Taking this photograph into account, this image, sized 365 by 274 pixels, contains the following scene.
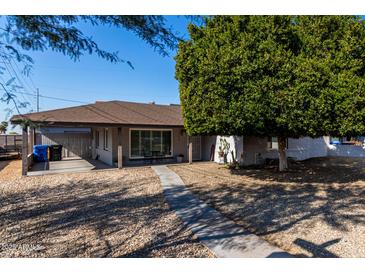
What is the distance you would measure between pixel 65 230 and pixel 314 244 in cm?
456

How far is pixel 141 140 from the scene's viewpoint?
46.5 feet

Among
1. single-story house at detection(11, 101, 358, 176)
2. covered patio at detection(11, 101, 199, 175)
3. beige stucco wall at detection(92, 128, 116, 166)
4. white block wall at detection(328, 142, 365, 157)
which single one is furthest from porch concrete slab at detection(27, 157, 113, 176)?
white block wall at detection(328, 142, 365, 157)

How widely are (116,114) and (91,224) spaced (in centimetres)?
974

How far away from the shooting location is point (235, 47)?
7945 millimetres

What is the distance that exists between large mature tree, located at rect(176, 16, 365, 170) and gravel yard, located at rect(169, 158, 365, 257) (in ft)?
6.73

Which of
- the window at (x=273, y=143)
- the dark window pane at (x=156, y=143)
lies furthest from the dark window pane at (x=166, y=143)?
the window at (x=273, y=143)

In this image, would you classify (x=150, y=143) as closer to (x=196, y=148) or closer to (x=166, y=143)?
(x=166, y=143)

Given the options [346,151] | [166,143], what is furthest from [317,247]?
[346,151]

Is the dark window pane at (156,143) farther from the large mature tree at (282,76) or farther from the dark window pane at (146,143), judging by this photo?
the large mature tree at (282,76)

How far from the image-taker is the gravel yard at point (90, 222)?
369 cm

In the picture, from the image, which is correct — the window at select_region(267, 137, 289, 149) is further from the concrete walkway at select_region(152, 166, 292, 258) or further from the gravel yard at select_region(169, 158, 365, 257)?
the concrete walkway at select_region(152, 166, 292, 258)

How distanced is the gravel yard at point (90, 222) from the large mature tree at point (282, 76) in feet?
13.0

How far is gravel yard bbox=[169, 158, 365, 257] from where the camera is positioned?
13.0 ft

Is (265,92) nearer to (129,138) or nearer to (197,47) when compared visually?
(197,47)
